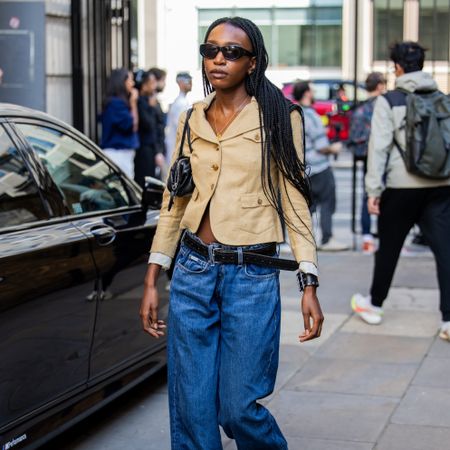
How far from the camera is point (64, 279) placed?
4508mm

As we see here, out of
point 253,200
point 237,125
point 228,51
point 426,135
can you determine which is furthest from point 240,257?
point 426,135

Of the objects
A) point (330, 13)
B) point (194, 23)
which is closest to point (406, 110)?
point (194, 23)

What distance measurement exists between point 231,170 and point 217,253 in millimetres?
304

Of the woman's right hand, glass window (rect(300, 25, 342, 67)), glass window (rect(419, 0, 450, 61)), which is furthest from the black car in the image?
glass window (rect(300, 25, 342, 67))

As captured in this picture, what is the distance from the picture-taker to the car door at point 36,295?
4.09 m

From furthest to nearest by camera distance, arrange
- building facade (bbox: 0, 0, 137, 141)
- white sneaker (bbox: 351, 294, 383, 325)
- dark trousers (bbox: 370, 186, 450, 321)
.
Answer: building facade (bbox: 0, 0, 137, 141), white sneaker (bbox: 351, 294, 383, 325), dark trousers (bbox: 370, 186, 450, 321)

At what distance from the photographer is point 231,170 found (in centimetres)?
375

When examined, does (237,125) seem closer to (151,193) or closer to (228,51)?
(228,51)

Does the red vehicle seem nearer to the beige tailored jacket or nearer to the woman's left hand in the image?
the beige tailored jacket

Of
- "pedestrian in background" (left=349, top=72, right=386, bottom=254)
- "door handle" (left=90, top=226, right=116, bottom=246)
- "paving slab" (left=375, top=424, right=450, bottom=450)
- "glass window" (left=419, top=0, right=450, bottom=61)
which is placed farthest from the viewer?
"glass window" (left=419, top=0, right=450, bottom=61)

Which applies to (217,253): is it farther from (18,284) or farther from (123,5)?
(123,5)

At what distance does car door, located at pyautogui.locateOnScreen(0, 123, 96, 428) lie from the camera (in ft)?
13.4

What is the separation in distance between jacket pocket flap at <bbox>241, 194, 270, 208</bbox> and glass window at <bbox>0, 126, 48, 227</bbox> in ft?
3.84

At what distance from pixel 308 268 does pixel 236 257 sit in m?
0.27
